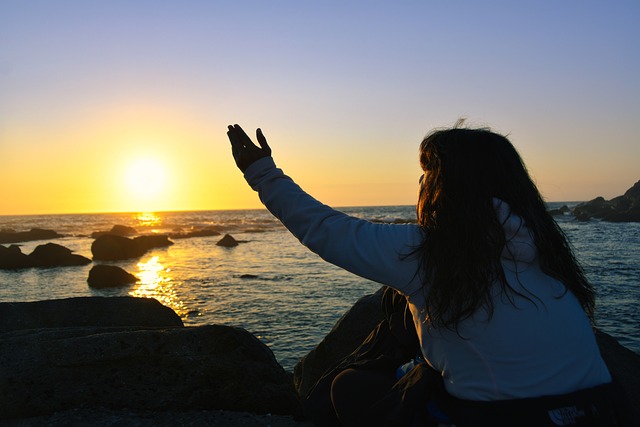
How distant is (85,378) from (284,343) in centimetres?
573

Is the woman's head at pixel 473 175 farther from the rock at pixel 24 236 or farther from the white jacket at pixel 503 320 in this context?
the rock at pixel 24 236

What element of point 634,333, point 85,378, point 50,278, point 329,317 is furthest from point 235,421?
point 50,278

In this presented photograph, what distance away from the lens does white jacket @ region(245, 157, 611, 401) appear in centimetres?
203

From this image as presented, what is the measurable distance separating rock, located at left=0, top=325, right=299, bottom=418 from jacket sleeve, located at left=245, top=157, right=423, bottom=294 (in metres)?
2.51

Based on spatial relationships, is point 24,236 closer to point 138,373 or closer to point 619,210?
point 138,373

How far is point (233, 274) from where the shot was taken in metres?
20.3

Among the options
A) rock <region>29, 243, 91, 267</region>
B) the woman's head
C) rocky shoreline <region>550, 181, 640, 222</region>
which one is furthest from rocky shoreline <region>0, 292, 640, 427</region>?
rocky shoreline <region>550, 181, 640, 222</region>

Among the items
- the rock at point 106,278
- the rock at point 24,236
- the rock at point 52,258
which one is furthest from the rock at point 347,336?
the rock at point 24,236

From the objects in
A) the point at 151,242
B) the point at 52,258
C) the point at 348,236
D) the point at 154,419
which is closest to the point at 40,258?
the point at 52,258

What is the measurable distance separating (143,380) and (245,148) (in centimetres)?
257

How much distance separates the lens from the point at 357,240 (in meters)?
2.04

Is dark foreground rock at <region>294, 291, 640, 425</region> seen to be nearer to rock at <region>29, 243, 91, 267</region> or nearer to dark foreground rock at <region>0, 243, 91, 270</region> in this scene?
dark foreground rock at <region>0, 243, 91, 270</region>

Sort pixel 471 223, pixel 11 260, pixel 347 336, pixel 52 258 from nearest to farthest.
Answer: pixel 471 223 < pixel 347 336 < pixel 11 260 < pixel 52 258

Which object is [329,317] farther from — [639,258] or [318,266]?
[639,258]
